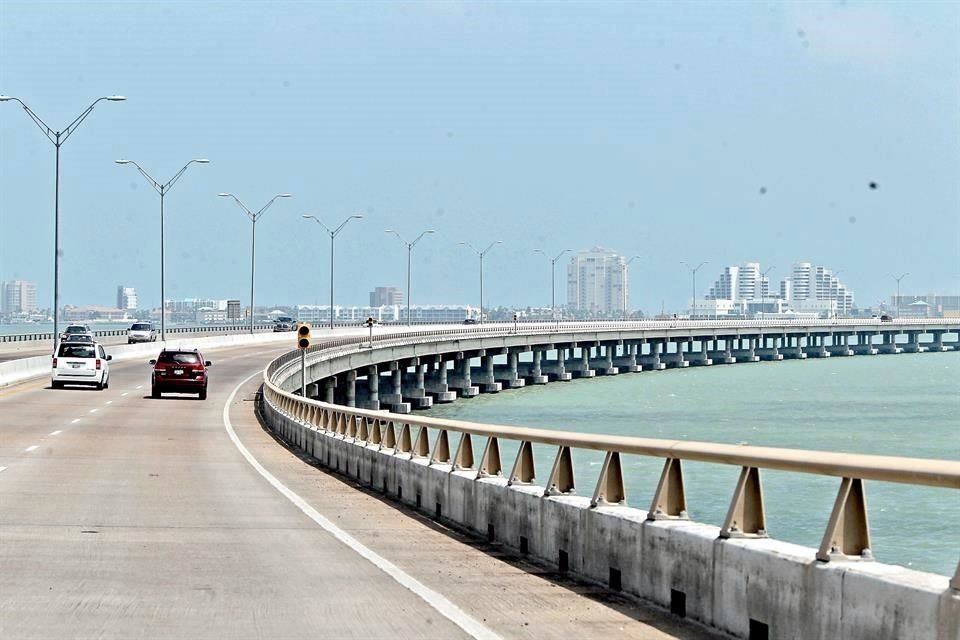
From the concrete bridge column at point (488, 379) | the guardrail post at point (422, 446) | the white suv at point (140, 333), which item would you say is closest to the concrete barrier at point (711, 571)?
the guardrail post at point (422, 446)

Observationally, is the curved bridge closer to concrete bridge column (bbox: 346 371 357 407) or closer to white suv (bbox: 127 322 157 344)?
concrete bridge column (bbox: 346 371 357 407)

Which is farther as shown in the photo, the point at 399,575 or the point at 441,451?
the point at 441,451

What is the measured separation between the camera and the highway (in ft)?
36.7

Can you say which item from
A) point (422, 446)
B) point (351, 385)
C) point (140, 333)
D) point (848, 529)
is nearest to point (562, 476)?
point (848, 529)

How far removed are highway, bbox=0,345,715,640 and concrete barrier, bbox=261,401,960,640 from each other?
0.24m

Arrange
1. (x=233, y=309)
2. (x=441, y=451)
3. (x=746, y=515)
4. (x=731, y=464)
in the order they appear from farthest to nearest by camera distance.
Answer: (x=233, y=309)
(x=441, y=451)
(x=746, y=515)
(x=731, y=464)

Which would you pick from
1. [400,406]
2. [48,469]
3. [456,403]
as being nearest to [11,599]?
[48,469]

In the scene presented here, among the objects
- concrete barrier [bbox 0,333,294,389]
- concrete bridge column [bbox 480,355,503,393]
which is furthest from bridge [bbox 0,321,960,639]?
concrete bridge column [bbox 480,355,503,393]

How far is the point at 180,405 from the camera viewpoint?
56812 millimetres

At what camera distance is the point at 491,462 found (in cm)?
1833

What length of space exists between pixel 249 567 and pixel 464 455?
17.5 feet

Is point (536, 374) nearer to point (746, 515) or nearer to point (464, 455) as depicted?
point (464, 455)

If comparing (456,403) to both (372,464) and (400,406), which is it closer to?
(400,406)

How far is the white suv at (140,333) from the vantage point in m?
132
